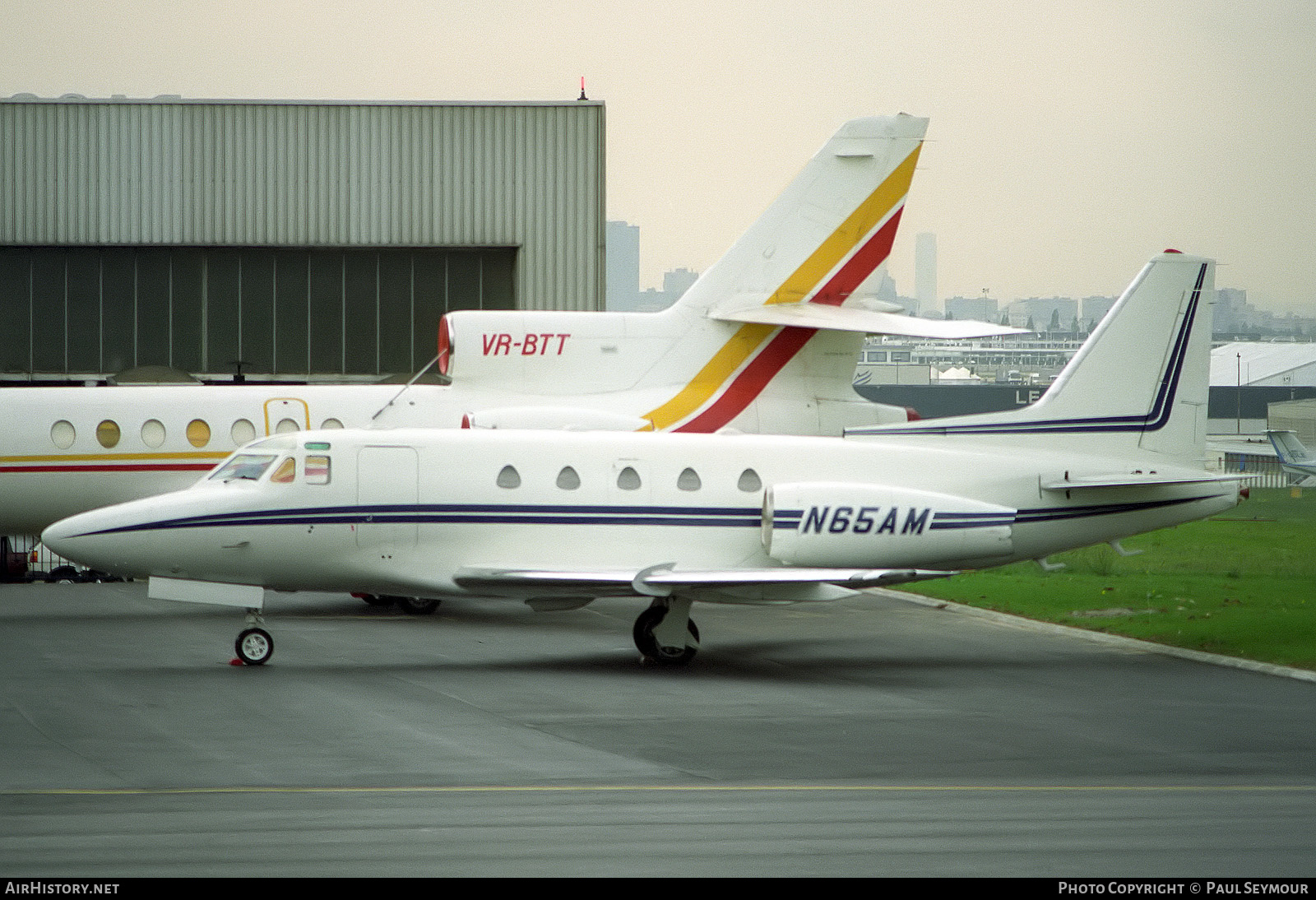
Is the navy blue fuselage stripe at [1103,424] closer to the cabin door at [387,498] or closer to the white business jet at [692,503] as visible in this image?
the white business jet at [692,503]

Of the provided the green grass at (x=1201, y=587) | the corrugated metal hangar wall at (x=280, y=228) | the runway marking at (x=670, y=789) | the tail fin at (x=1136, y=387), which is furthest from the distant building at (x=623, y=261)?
the runway marking at (x=670, y=789)

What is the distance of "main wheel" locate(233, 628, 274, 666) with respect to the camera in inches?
755

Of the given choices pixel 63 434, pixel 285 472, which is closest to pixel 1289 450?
pixel 285 472

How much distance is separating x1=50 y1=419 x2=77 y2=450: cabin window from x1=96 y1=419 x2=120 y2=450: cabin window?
0.34 m

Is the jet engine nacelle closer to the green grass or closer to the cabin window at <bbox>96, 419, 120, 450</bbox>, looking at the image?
the green grass

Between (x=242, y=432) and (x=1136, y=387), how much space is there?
13.2 meters

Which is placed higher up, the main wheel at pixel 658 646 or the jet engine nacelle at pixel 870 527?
the jet engine nacelle at pixel 870 527

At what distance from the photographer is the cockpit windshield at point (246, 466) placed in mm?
20016

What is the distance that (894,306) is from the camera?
88.3 ft

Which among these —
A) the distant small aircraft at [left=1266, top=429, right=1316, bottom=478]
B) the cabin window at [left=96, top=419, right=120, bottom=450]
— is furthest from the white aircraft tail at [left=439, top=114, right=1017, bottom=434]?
the distant small aircraft at [left=1266, top=429, right=1316, bottom=478]

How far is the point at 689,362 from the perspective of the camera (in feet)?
87.6

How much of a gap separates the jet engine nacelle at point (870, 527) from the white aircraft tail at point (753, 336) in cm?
612

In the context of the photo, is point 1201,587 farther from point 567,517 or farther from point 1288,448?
point 567,517
